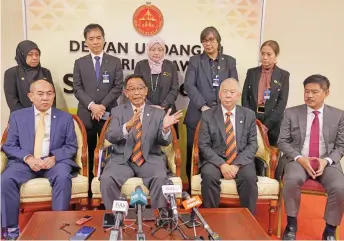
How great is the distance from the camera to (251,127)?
381 cm

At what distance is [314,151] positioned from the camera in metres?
3.70

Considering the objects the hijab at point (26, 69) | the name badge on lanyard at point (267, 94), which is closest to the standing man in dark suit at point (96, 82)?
the hijab at point (26, 69)

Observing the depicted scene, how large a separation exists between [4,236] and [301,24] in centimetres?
419

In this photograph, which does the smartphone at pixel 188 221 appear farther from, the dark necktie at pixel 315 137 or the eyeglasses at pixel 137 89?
the dark necktie at pixel 315 137

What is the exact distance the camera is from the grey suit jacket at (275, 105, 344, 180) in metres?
3.66

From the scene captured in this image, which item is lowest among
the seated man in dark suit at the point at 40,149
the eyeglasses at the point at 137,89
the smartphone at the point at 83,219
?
the smartphone at the point at 83,219

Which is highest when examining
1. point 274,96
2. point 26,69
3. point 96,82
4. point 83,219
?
point 26,69

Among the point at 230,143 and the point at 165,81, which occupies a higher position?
the point at 165,81

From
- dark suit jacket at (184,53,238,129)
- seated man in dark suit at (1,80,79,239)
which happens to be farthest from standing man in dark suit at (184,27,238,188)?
seated man in dark suit at (1,80,79,239)

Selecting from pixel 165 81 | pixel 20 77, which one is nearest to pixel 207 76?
pixel 165 81

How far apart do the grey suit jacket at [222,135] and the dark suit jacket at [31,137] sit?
4.07 ft

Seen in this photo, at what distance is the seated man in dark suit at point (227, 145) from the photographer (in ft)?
11.5

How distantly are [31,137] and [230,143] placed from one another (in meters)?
1.88

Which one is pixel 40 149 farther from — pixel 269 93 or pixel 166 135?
pixel 269 93
